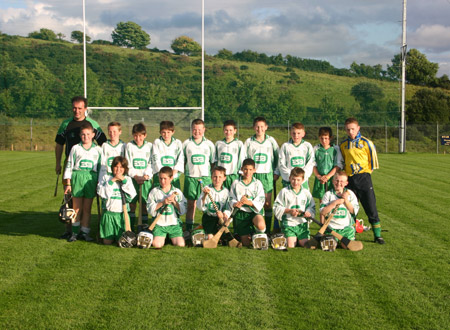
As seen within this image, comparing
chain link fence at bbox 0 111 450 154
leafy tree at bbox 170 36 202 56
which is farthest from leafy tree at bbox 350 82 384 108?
leafy tree at bbox 170 36 202 56


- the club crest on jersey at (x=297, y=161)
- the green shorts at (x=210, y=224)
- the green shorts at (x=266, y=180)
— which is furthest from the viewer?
the green shorts at (x=266, y=180)

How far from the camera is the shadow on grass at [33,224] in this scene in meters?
7.05

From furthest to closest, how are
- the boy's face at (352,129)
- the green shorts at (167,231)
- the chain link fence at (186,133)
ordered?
the chain link fence at (186,133) < the boy's face at (352,129) < the green shorts at (167,231)

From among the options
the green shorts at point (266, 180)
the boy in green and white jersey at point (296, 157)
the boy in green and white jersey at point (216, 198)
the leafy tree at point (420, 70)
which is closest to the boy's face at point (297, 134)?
the boy in green and white jersey at point (296, 157)

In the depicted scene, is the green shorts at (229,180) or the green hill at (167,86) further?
the green hill at (167,86)

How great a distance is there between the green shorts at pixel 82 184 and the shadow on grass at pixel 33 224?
0.73m

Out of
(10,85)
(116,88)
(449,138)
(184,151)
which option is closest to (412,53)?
(449,138)

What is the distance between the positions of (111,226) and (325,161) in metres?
3.35

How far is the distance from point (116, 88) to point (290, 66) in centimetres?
3083

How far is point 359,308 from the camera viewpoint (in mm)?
4152

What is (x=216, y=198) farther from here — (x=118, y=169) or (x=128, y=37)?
(x=128, y=37)

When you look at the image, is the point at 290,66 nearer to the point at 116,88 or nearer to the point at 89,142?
the point at 116,88

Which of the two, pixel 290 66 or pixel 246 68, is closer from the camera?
pixel 246 68

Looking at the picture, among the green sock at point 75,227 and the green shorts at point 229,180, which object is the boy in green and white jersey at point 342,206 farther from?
the green sock at point 75,227
